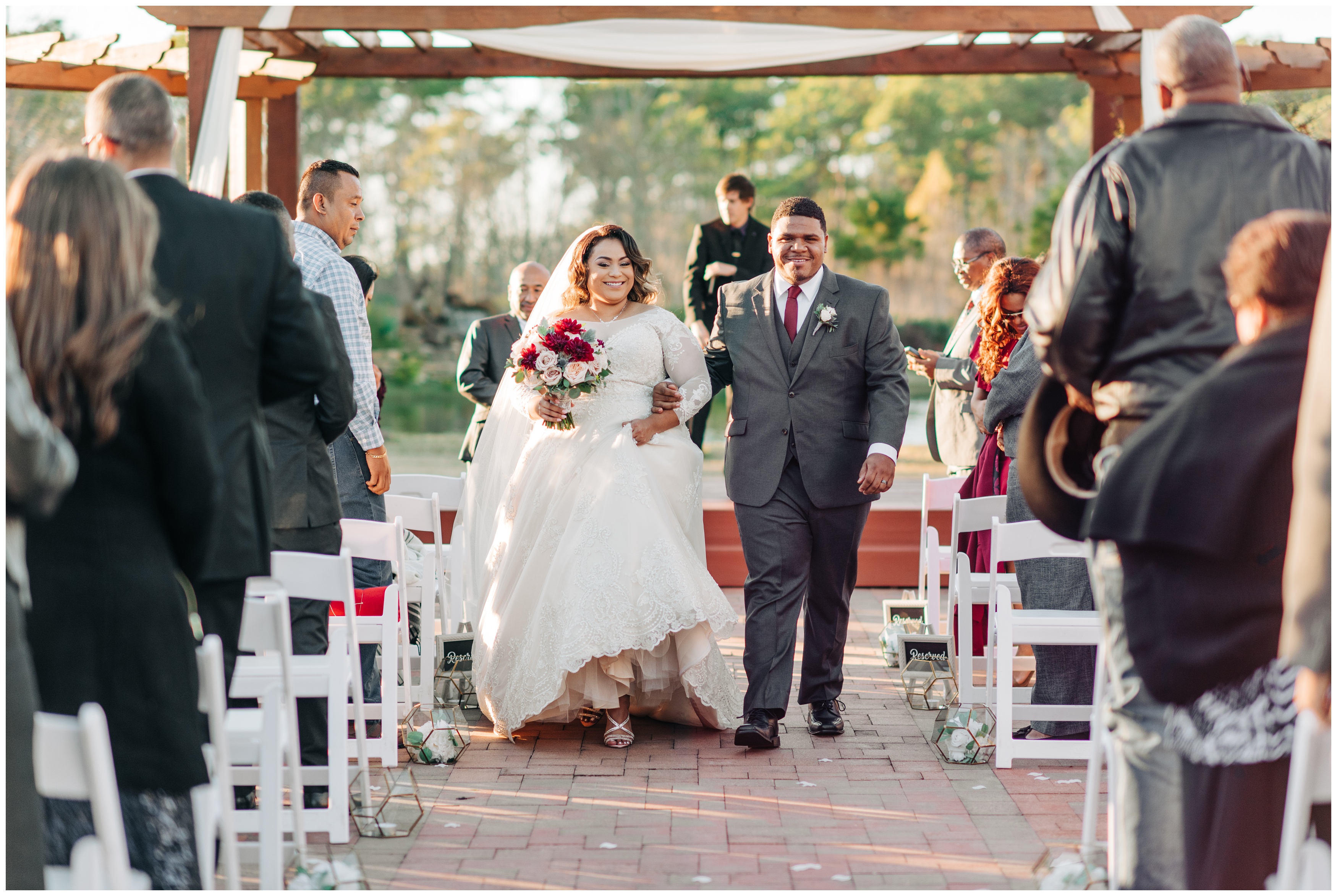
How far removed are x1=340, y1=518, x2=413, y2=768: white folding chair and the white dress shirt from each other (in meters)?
1.75

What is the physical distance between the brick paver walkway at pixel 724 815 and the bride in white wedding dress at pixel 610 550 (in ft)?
0.76

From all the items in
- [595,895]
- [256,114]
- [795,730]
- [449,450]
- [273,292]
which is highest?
[256,114]

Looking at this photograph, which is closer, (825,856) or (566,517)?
(825,856)

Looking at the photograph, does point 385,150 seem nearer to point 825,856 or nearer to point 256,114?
point 256,114

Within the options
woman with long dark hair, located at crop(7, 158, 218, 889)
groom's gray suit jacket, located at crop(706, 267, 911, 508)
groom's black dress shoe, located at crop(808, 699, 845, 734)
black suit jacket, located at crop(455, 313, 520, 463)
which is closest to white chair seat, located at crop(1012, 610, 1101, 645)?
groom's gray suit jacket, located at crop(706, 267, 911, 508)

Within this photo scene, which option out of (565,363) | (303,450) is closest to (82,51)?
(565,363)

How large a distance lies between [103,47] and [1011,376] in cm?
667

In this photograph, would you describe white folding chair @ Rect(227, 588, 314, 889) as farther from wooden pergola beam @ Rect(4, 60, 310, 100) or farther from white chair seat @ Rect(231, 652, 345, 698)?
wooden pergola beam @ Rect(4, 60, 310, 100)

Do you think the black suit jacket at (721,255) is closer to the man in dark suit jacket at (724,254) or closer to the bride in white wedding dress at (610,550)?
the man in dark suit jacket at (724,254)

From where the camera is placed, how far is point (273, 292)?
3.15 metres

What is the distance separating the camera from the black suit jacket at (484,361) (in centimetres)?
800

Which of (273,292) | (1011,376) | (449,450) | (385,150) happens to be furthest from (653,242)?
(273,292)

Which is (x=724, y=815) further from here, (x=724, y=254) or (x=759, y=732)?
(x=724, y=254)

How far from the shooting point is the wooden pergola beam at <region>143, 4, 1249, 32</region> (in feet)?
25.2
